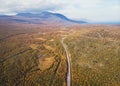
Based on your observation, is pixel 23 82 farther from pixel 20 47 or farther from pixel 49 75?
pixel 20 47

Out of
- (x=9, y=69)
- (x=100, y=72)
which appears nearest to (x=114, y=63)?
(x=100, y=72)

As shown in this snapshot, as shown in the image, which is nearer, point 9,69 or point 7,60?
point 9,69

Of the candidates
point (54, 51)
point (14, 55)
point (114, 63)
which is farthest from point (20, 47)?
point (114, 63)

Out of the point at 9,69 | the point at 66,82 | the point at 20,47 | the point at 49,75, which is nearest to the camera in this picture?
the point at 66,82

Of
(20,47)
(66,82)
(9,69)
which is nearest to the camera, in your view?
(66,82)

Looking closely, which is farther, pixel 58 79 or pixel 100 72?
pixel 100 72

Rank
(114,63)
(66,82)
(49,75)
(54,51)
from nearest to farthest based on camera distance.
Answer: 1. (66,82)
2. (49,75)
3. (114,63)
4. (54,51)

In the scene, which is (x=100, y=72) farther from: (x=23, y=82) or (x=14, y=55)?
(x=14, y=55)

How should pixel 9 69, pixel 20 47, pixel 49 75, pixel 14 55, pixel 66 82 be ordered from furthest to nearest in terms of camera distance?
1. pixel 20 47
2. pixel 14 55
3. pixel 9 69
4. pixel 49 75
5. pixel 66 82
